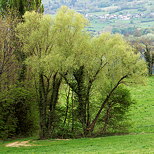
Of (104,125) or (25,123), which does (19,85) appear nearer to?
(25,123)

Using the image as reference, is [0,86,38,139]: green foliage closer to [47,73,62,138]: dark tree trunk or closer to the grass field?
[47,73,62,138]: dark tree trunk

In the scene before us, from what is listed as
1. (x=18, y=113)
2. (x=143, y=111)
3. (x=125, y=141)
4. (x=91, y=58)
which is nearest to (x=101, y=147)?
(x=125, y=141)

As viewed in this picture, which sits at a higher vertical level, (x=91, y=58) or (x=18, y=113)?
(x=91, y=58)

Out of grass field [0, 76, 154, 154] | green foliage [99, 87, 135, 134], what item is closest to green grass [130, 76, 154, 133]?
grass field [0, 76, 154, 154]

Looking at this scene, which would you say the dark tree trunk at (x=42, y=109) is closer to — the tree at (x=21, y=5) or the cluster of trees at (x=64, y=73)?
the cluster of trees at (x=64, y=73)

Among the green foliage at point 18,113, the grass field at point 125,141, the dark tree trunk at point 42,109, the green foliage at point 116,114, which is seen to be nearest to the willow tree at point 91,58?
the green foliage at point 116,114

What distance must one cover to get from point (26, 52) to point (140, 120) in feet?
67.5

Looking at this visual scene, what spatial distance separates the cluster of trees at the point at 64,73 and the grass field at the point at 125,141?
361 centimetres

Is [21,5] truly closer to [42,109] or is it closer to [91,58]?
[91,58]

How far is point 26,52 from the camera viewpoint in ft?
108

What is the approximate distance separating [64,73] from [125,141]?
409 inches

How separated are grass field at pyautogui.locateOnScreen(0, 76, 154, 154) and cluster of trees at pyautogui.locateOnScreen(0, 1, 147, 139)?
361 centimetres

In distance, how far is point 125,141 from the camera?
25938 mm

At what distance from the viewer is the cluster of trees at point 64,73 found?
3123 cm
